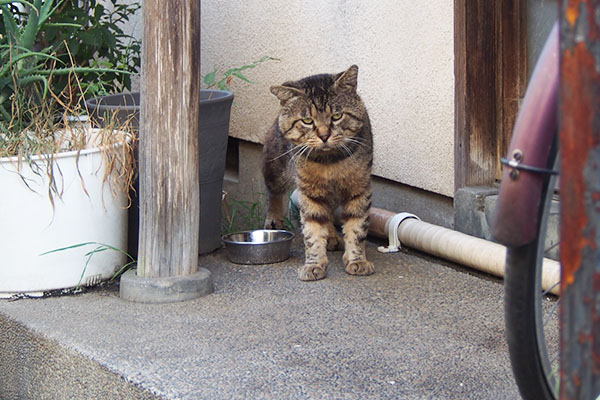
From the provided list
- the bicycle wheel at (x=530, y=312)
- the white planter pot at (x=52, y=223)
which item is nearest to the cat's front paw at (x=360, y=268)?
the white planter pot at (x=52, y=223)

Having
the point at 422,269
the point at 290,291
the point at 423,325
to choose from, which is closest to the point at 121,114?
the point at 290,291

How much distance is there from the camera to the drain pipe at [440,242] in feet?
9.98

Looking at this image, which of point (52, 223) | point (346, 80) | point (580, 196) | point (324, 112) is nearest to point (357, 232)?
point (324, 112)

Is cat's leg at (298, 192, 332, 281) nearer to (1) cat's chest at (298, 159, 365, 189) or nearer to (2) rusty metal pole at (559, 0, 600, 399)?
(1) cat's chest at (298, 159, 365, 189)

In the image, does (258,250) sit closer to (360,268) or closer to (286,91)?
(360,268)

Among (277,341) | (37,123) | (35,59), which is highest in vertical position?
(35,59)

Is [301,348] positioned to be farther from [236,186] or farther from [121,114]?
[236,186]

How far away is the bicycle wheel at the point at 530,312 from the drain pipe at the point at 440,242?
1092 millimetres

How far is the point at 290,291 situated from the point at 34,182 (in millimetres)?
1047

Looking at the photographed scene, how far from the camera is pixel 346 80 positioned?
3.31 m

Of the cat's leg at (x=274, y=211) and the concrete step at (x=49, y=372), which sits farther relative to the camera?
the cat's leg at (x=274, y=211)

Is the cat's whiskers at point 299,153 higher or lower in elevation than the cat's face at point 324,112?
lower

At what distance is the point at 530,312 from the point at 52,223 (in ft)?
6.96

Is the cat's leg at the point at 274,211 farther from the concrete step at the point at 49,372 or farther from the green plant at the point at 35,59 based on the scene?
the concrete step at the point at 49,372
